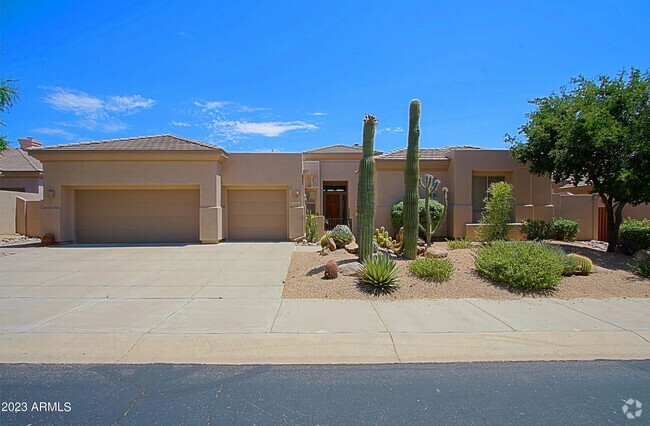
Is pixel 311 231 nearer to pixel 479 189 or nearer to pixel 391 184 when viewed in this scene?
pixel 391 184

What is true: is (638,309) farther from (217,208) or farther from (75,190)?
(75,190)

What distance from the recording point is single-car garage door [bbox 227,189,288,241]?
56.3 feet

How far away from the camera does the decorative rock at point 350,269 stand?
8798 millimetres

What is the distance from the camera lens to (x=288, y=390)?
3875mm

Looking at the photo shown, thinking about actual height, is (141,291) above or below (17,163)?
below

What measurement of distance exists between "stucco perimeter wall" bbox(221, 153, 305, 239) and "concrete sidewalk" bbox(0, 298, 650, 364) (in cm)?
972

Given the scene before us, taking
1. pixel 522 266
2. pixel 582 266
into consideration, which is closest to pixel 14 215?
pixel 522 266

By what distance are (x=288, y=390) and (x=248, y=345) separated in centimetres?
133

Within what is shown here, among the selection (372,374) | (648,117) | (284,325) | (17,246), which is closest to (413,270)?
(284,325)

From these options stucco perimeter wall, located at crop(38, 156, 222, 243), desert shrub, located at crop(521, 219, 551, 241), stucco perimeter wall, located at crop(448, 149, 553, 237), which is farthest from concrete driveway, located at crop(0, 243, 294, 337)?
desert shrub, located at crop(521, 219, 551, 241)

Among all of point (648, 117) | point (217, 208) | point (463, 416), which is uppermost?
point (648, 117)

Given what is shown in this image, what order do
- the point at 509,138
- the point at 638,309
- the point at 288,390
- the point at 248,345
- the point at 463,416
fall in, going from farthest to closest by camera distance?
the point at 509,138 → the point at 638,309 → the point at 248,345 → the point at 288,390 → the point at 463,416

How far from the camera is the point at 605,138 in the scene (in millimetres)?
11148

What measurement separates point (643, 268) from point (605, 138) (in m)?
4.04
